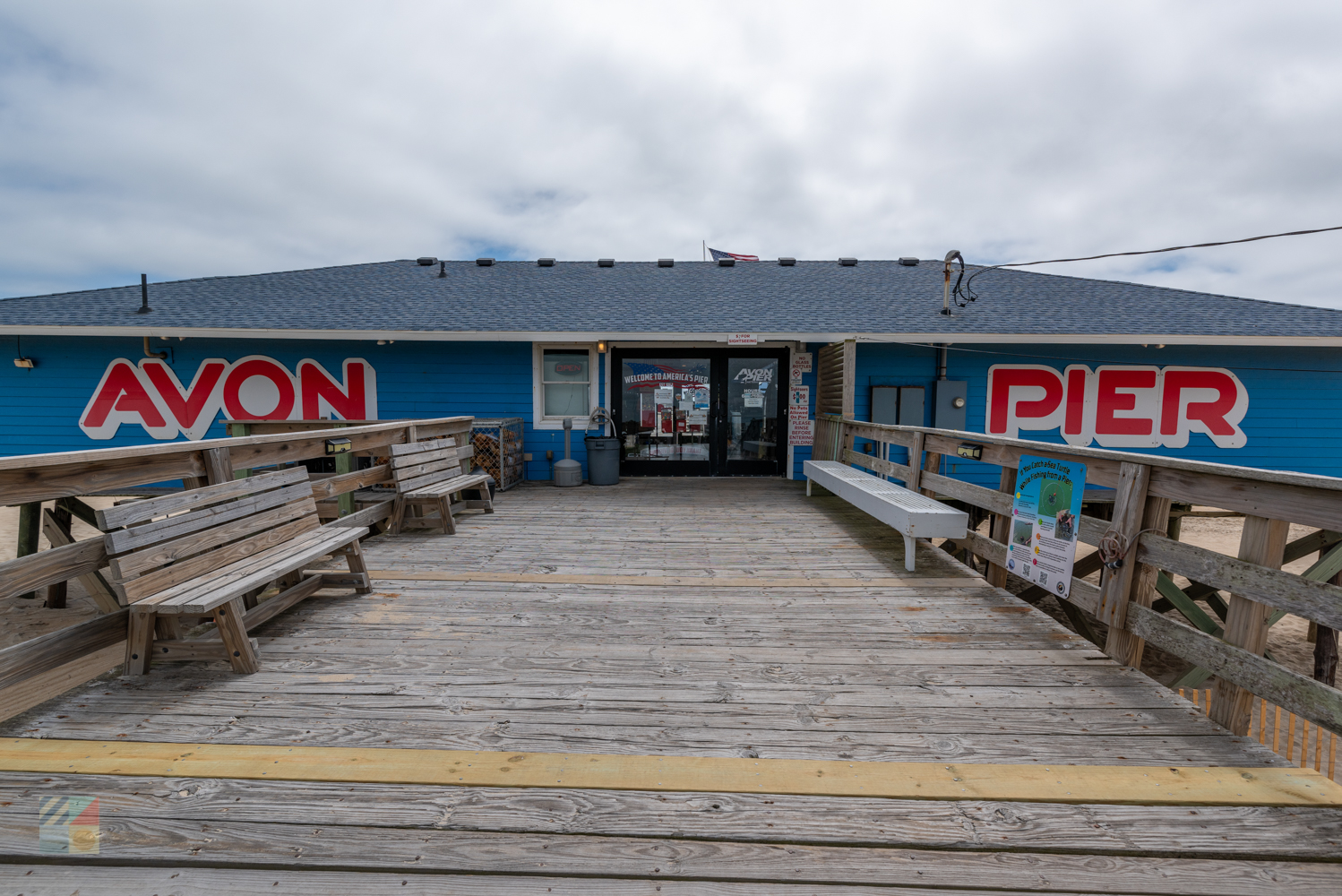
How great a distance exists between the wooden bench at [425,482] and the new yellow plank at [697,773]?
10.6 feet

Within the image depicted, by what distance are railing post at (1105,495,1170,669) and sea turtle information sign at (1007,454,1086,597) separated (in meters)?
0.30

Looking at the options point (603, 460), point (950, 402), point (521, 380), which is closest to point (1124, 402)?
point (950, 402)

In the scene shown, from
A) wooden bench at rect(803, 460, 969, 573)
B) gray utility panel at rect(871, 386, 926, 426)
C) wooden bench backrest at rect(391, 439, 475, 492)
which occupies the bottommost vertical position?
wooden bench at rect(803, 460, 969, 573)

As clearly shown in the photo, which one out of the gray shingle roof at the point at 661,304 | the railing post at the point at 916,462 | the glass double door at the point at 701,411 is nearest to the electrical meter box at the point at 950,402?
the gray shingle roof at the point at 661,304

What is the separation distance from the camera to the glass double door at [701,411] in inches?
380

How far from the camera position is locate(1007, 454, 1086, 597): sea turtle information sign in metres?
3.14

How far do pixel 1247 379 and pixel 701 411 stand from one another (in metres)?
8.88

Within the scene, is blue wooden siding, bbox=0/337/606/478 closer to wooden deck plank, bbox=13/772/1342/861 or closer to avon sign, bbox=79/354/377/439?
avon sign, bbox=79/354/377/439

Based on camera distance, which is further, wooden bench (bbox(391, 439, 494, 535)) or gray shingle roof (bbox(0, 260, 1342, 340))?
gray shingle roof (bbox(0, 260, 1342, 340))

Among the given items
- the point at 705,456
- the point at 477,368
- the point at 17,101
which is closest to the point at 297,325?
the point at 477,368

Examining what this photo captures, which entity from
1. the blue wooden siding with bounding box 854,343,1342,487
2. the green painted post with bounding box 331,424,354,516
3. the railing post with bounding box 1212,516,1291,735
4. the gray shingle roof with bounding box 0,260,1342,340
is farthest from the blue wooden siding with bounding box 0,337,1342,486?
the railing post with bounding box 1212,516,1291,735

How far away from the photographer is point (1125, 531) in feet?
9.02

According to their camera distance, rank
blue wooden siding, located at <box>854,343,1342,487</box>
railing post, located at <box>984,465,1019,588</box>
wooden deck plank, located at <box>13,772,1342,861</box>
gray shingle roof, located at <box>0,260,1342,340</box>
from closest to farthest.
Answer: wooden deck plank, located at <box>13,772,1342,861</box>, railing post, located at <box>984,465,1019,588</box>, gray shingle roof, located at <box>0,260,1342,340</box>, blue wooden siding, located at <box>854,343,1342,487</box>

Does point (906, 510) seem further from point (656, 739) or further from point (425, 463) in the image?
point (425, 463)
